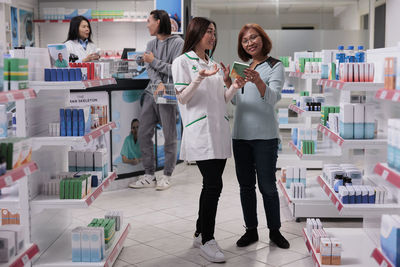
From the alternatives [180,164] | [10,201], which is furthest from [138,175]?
[10,201]

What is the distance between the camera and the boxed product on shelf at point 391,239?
2381 millimetres

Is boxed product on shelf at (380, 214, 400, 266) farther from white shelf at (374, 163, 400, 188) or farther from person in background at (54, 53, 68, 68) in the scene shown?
person in background at (54, 53, 68, 68)

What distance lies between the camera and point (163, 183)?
21.1ft

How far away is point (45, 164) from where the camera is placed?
3863 mm

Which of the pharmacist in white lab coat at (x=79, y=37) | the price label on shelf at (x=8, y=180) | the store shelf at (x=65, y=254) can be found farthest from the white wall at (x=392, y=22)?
the price label on shelf at (x=8, y=180)

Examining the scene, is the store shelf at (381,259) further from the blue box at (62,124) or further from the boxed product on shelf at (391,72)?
the blue box at (62,124)

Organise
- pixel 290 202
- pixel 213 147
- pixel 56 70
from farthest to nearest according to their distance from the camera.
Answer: pixel 290 202 < pixel 213 147 < pixel 56 70

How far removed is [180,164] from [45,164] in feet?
13.3

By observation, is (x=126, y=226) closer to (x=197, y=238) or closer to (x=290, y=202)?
(x=197, y=238)

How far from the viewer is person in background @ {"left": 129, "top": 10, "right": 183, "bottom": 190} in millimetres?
6234

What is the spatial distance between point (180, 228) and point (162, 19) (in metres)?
2.57

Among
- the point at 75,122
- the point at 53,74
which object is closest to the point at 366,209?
the point at 75,122

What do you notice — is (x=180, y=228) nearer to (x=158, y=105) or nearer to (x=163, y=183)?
(x=163, y=183)

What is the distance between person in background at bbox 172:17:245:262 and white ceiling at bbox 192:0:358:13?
28.1 ft
